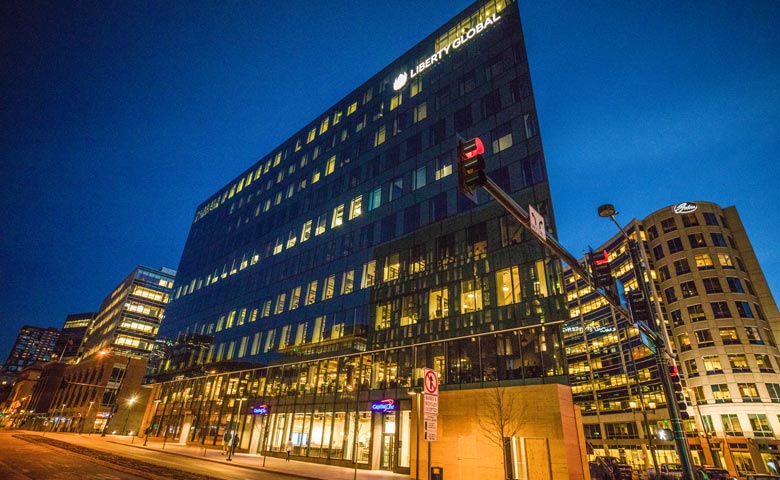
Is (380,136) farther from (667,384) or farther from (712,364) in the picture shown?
(712,364)

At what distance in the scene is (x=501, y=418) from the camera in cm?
2167

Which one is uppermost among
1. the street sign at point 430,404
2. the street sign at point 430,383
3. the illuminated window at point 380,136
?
the illuminated window at point 380,136

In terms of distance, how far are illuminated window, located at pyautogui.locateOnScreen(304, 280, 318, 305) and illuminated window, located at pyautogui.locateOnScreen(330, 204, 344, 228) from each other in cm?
661

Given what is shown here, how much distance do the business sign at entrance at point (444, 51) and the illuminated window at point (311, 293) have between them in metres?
24.5

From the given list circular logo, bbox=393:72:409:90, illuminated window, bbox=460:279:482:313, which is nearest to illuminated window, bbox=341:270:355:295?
illuminated window, bbox=460:279:482:313

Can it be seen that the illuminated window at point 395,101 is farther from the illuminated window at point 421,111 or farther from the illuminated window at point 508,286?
the illuminated window at point 508,286

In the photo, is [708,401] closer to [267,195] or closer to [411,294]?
[411,294]

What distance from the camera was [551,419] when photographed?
2112 cm

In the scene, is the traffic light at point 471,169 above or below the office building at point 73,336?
below

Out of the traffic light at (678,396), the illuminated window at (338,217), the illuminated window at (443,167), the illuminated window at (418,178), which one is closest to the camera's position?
the traffic light at (678,396)

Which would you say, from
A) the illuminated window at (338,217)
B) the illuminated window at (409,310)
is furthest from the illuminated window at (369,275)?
the illuminated window at (338,217)

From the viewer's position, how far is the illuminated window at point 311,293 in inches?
1574

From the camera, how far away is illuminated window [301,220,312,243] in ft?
151

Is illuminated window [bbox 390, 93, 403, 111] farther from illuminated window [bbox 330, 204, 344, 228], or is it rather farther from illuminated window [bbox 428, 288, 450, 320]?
illuminated window [bbox 428, 288, 450, 320]
